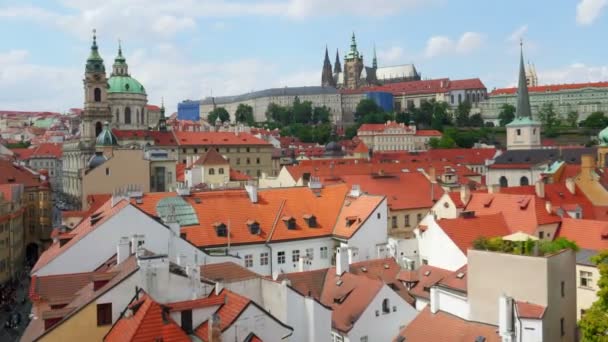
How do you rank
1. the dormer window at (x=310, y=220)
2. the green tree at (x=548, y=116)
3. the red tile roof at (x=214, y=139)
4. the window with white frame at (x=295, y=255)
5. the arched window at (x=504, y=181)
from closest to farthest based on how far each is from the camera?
the window with white frame at (x=295, y=255), the dormer window at (x=310, y=220), the arched window at (x=504, y=181), the red tile roof at (x=214, y=139), the green tree at (x=548, y=116)

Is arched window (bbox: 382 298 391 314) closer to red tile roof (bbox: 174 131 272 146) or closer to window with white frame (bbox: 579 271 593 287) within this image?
window with white frame (bbox: 579 271 593 287)

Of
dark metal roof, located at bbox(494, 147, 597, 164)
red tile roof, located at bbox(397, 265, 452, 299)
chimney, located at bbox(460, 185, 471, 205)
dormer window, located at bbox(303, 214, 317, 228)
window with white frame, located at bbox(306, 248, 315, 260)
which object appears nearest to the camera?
red tile roof, located at bbox(397, 265, 452, 299)

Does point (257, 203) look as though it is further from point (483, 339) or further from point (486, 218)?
point (483, 339)

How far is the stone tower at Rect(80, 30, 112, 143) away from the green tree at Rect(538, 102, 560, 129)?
112 meters

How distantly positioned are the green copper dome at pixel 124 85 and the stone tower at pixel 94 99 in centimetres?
2009

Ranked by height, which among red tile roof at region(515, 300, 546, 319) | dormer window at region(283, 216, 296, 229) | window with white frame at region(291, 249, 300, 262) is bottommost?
window with white frame at region(291, 249, 300, 262)

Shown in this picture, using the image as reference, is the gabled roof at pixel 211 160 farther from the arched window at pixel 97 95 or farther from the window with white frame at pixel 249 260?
the window with white frame at pixel 249 260

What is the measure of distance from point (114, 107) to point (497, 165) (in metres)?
68.9

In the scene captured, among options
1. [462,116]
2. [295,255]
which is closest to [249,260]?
[295,255]

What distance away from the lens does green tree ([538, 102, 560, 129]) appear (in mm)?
171050

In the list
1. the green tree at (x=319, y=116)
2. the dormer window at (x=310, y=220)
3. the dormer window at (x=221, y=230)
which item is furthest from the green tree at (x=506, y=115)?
the dormer window at (x=221, y=230)

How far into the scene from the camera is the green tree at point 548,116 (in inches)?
6734

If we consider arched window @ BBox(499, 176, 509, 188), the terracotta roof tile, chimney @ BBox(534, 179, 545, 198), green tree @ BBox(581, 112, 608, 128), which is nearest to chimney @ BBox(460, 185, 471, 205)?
chimney @ BBox(534, 179, 545, 198)

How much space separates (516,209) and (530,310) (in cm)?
2224
